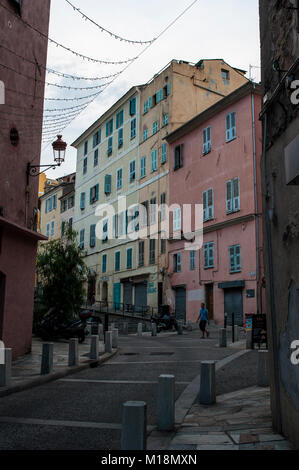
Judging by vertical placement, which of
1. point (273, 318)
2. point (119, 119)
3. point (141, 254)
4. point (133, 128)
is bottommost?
point (273, 318)

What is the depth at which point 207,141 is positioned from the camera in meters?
27.9

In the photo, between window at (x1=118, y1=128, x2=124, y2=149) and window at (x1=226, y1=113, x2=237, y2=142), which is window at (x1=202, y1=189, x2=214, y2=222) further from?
window at (x1=118, y1=128, x2=124, y2=149)

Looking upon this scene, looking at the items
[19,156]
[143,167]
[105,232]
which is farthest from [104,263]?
[19,156]

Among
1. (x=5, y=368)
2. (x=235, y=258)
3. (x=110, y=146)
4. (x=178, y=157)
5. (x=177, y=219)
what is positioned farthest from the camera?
(x=110, y=146)

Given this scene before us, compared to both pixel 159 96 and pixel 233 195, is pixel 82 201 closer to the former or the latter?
pixel 159 96

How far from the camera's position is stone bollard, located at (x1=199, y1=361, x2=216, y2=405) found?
6902 mm

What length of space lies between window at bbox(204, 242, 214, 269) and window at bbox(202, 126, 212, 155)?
5.50m

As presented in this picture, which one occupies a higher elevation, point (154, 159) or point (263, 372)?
point (154, 159)

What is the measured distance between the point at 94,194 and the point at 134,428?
37.6m

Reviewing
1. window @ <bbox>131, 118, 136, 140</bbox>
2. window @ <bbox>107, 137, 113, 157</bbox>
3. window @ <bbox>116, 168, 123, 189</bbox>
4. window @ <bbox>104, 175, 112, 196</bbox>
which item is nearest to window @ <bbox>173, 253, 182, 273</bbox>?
window @ <bbox>116, 168, 123, 189</bbox>

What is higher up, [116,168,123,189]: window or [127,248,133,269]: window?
[116,168,123,189]: window

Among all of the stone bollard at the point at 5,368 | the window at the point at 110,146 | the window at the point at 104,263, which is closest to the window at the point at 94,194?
the window at the point at 110,146
